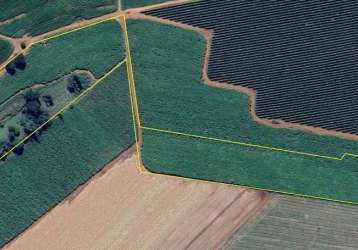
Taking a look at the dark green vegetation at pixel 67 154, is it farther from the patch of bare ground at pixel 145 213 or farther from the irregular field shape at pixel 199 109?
the irregular field shape at pixel 199 109

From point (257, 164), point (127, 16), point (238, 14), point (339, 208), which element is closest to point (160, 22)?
point (127, 16)

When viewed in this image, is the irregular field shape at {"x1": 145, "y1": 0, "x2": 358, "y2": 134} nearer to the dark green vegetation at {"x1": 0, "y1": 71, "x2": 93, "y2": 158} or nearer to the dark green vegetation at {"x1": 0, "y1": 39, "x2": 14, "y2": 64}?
the dark green vegetation at {"x1": 0, "y1": 71, "x2": 93, "y2": 158}

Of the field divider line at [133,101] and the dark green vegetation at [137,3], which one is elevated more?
the dark green vegetation at [137,3]

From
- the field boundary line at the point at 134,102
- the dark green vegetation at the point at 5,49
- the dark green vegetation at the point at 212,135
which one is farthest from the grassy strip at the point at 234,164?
the dark green vegetation at the point at 5,49

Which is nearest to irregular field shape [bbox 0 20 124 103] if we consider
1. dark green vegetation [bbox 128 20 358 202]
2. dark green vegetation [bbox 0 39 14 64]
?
dark green vegetation [bbox 0 39 14 64]

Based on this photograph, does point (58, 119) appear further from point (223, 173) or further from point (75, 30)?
point (223, 173)
